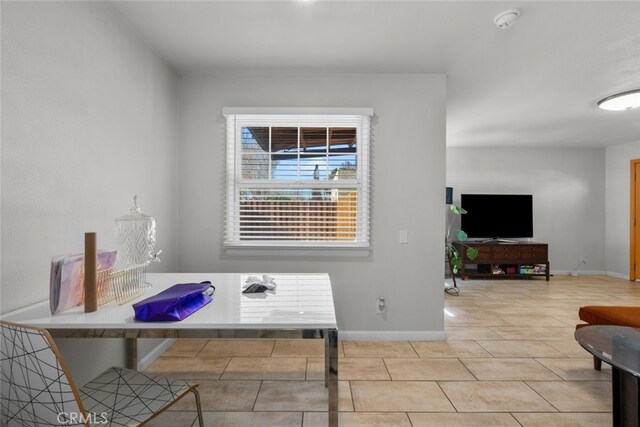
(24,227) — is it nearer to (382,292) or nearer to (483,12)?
(382,292)

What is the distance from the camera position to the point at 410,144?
3.05m

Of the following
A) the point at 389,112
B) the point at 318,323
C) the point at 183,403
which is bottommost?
the point at 183,403

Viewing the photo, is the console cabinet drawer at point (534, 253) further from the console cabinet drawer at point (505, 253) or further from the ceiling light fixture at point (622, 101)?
the ceiling light fixture at point (622, 101)

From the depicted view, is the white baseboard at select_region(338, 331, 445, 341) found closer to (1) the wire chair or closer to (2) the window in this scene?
(2) the window

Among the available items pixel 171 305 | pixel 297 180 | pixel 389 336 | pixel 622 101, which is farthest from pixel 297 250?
pixel 622 101

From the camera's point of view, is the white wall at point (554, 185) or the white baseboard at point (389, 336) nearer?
the white baseboard at point (389, 336)

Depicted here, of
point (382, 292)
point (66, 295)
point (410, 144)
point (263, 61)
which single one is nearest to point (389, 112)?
point (410, 144)

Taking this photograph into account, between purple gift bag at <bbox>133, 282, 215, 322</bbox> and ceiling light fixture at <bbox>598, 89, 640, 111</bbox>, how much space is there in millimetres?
4547

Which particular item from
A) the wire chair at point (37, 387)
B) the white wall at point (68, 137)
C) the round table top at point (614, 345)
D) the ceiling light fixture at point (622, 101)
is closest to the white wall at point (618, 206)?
the ceiling light fixture at point (622, 101)

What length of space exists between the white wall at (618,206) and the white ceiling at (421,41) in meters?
3.57

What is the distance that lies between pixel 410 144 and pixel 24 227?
2.82 meters

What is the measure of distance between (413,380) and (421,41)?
8.33ft

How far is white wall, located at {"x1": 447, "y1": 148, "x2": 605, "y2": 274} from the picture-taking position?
252 inches

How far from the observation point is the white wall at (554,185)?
6395 mm
